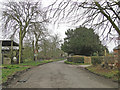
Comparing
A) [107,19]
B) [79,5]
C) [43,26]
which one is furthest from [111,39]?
[43,26]

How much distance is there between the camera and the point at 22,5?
23.0 meters

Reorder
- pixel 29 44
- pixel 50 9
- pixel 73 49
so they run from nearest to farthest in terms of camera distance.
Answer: pixel 50 9
pixel 29 44
pixel 73 49

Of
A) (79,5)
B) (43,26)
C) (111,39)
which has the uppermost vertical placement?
(43,26)

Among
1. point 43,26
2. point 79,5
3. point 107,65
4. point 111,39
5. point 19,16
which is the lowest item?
point 107,65

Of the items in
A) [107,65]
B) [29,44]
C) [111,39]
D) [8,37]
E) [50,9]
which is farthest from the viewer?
[29,44]

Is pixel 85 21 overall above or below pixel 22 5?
below

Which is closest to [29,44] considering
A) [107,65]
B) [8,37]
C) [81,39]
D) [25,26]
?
[25,26]

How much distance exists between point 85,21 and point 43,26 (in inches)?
667

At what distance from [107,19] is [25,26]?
19430 millimetres

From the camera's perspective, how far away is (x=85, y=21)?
28.6ft

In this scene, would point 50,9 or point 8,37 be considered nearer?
point 50,9

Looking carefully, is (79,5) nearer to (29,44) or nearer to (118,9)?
(118,9)

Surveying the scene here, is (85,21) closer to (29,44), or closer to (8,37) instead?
(8,37)

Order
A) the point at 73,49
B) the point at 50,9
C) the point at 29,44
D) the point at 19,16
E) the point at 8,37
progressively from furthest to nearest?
the point at 73,49, the point at 29,44, the point at 19,16, the point at 8,37, the point at 50,9
